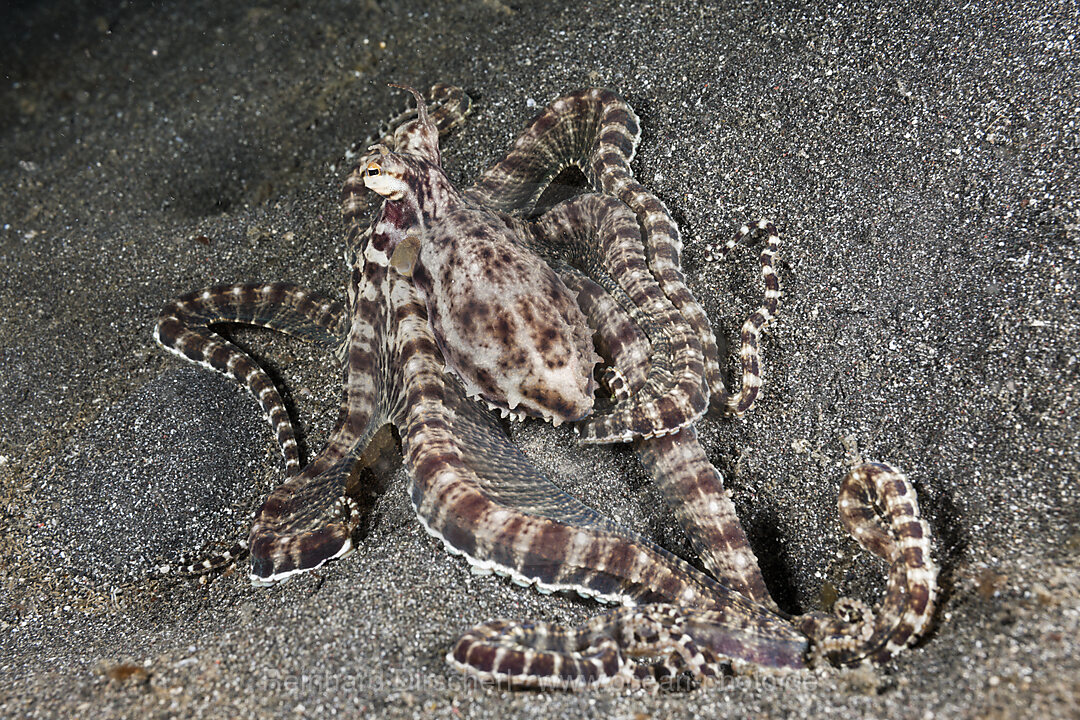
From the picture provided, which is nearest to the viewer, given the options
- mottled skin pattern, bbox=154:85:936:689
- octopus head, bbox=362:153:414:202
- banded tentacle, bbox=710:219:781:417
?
mottled skin pattern, bbox=154:85:936:689

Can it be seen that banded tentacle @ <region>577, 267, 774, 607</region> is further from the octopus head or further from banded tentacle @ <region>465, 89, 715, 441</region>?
the octopus head

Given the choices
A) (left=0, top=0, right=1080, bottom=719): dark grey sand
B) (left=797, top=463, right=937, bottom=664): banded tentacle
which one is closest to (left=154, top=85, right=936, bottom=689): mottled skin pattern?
(left=797, top=463, right=937, bottom=664): banded tentacle

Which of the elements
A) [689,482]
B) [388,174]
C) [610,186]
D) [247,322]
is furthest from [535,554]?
[247,322]

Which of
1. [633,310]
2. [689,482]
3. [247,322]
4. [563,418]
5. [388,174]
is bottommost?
[247,322]

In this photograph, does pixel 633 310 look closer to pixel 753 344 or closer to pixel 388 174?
pixel 753 344

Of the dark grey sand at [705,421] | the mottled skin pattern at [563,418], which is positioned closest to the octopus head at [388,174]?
the mottled skin pattern at [563,418]
